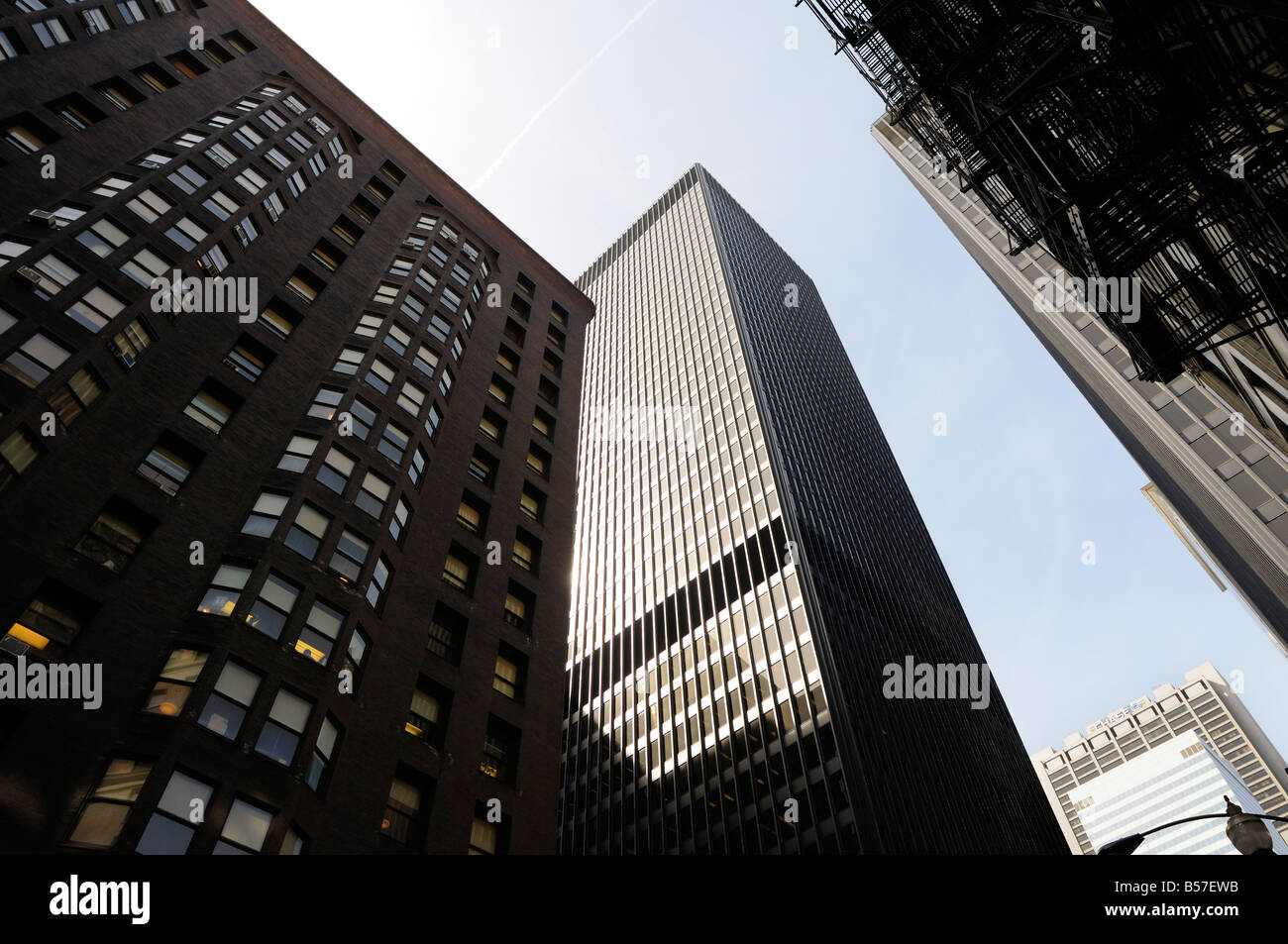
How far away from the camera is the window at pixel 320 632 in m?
20.5

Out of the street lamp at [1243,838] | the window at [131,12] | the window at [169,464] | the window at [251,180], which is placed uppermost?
the window at [131,12]

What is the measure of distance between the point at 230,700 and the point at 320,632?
10.9ft

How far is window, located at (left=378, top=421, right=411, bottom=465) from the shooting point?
90.4 feet

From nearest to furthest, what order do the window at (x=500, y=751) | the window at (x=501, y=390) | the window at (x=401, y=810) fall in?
1. the window at (x=401, y=810)
2. the window at (x=500, y=751)
3. the window at (x=501, y=390)

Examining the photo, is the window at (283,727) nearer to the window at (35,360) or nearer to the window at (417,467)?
the window at (35,360)

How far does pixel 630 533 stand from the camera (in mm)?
91312

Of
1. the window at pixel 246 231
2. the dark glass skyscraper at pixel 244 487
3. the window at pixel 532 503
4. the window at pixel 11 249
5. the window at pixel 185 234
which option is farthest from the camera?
the window at pixel 532 503

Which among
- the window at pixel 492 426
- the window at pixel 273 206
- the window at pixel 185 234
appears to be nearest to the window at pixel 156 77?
the window at pixel 273 206

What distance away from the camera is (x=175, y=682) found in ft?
57.5

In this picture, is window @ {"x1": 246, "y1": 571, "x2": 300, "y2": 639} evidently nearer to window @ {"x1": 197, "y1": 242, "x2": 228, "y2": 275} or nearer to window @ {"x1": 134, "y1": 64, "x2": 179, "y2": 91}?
window @ {"x1": 197, "y1": 242, "x2": 228, "y2": 275}

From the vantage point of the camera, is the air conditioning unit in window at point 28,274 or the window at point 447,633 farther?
the window at point 447,633

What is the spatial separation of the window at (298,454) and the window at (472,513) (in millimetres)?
6321

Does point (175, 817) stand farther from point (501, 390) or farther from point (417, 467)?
point (501, 390)
